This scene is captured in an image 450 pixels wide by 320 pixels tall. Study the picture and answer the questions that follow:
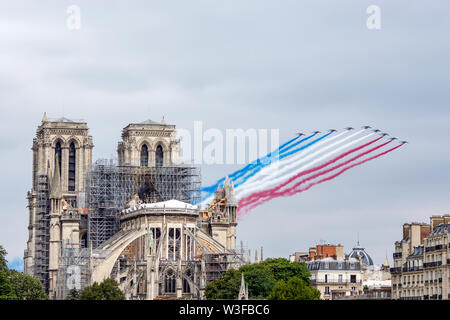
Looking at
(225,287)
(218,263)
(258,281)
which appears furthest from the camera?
(218,263)

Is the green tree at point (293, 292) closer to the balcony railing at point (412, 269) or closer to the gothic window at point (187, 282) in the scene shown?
the balcony railing at point (412, 269)

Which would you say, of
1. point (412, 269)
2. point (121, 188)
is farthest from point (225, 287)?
point (121, 188)

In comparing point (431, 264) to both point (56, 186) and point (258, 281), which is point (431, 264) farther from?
point (56, 186)

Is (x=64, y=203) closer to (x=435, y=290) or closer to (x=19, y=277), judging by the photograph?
(x=19, y=277)

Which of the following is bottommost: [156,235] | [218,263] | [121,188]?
[218,263]
